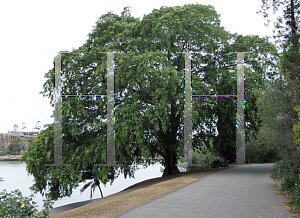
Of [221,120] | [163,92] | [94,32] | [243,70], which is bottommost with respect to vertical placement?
[221,120]

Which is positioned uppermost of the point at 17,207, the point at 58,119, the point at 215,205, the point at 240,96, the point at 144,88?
the point at 144,88

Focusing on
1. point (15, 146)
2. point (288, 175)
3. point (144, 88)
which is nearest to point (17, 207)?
point (288, 175)

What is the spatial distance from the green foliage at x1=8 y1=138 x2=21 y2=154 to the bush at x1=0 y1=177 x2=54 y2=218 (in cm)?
2883

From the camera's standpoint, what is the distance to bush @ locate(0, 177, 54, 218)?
585cm

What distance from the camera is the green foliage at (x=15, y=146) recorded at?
32.9 meters

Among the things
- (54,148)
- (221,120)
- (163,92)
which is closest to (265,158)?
(221,120)

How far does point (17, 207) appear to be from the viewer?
19.7ft

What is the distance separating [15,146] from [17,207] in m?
30.5

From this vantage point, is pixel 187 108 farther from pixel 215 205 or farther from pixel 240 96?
pixel 215 205

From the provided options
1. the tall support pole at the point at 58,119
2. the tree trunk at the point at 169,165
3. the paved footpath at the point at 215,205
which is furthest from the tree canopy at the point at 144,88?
the paved footpath at the point at 215,205

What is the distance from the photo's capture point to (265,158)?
38.4m

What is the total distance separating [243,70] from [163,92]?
576 cm

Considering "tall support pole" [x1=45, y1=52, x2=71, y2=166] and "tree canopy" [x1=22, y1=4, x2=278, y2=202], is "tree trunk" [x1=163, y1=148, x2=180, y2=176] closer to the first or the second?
"tree canopy" [x1=22, y1=4, x2=278, y2=202]

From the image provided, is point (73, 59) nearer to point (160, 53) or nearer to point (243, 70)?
point (160, 53)
